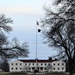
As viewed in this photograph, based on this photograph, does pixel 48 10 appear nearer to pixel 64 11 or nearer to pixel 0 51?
pixel 64 11

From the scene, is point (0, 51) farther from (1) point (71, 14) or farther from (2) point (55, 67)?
(2) point (55, 67)

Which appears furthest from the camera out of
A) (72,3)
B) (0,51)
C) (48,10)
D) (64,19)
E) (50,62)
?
(50,62)

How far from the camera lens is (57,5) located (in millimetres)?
24656

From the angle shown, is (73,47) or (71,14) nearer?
(71,14)

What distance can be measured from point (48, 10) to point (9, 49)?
23741mm

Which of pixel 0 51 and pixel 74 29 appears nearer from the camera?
pixel 74 29

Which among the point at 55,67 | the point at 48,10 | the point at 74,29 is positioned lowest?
the point at 55,67

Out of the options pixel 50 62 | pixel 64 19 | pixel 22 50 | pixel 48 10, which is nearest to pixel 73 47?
pixel 22 50

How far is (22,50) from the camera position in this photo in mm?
51906

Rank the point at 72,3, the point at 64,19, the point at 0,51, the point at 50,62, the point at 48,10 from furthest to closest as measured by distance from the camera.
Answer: the point at 50,62 → the point at 0,51 → the point at 48,10 → the point at 64,19 → the point at 72,3

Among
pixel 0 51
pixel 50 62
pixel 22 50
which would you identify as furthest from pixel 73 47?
pixel 50 62

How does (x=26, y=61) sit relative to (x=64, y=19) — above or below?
below

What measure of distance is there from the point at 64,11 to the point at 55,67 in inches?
6566

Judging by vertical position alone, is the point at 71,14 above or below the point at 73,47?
above
